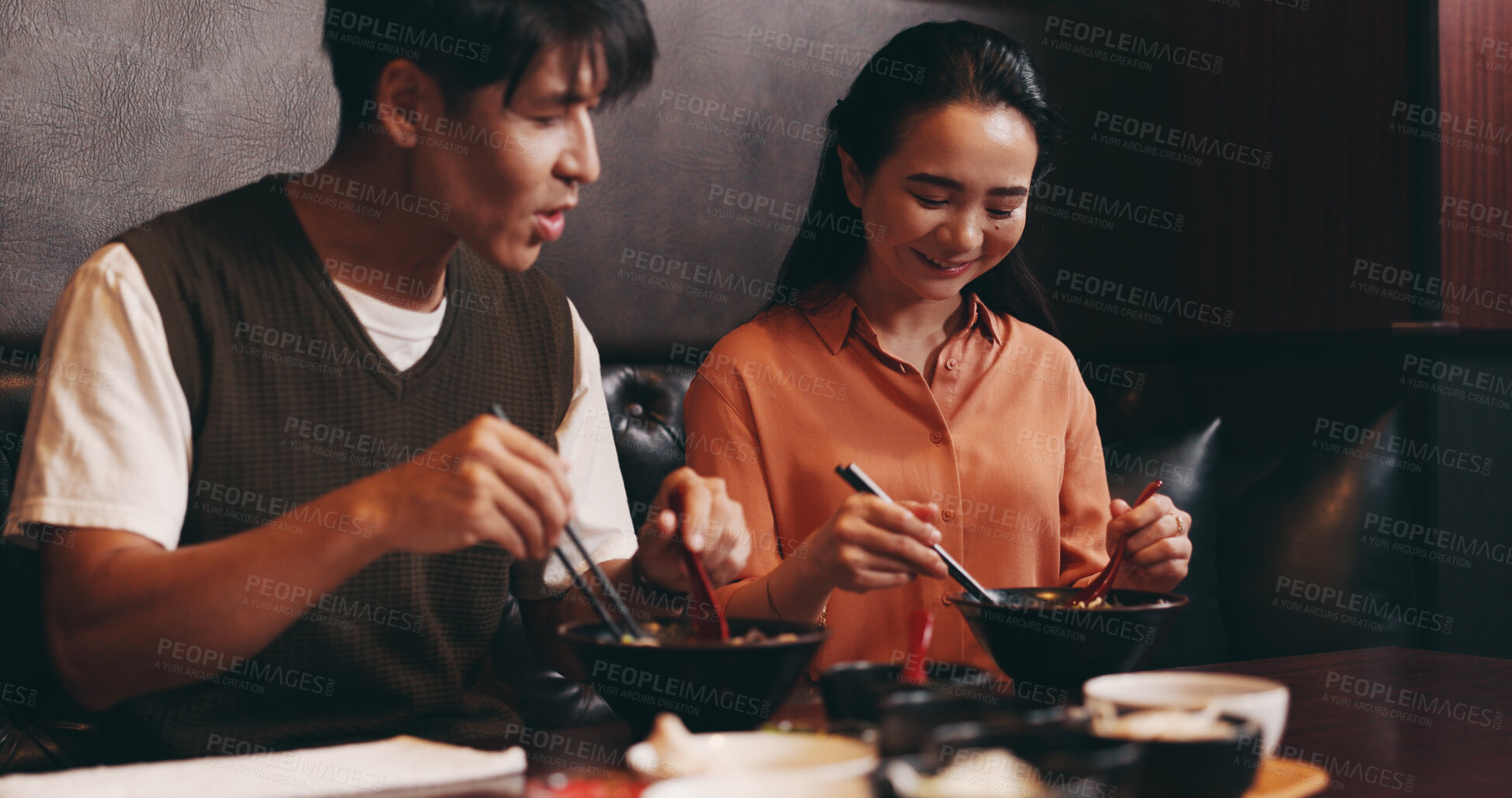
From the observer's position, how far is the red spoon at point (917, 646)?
0.92 m

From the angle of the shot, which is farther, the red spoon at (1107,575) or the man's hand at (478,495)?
the red spoon at (1107,575)

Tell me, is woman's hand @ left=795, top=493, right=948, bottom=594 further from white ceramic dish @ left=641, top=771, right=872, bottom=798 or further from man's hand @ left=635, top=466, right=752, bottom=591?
white ceramic dish @ left=641, top=771, right=872, bottom=798

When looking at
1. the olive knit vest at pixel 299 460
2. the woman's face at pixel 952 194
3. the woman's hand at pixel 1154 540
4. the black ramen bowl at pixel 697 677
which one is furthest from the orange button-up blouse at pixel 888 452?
the black ramen bowl at pixel 697 677

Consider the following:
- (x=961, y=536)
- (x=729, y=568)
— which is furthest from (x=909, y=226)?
(x=729, y=568)

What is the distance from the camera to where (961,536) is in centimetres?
164

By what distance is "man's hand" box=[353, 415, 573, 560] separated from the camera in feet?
2.77

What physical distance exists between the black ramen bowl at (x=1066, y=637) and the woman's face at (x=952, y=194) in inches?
26.3

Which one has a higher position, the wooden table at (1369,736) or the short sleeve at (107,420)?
the short sleeve at (107,420)

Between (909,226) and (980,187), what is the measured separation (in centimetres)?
11

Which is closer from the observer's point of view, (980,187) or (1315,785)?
(1315,785)

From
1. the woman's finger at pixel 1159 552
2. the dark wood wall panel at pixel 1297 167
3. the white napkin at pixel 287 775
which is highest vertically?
the dark wood wall panel at pixel 1297 167

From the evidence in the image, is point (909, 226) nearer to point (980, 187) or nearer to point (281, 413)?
point (980, 187)

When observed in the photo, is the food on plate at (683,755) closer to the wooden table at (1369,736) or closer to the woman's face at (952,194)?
the wooden table at (1369,736)

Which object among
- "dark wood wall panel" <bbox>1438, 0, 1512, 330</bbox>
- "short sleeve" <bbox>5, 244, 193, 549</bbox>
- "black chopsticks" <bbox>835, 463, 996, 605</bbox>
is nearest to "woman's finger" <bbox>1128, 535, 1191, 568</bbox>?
"black chopsticks" <bbox>835, 463, 996, 605</bbox>
